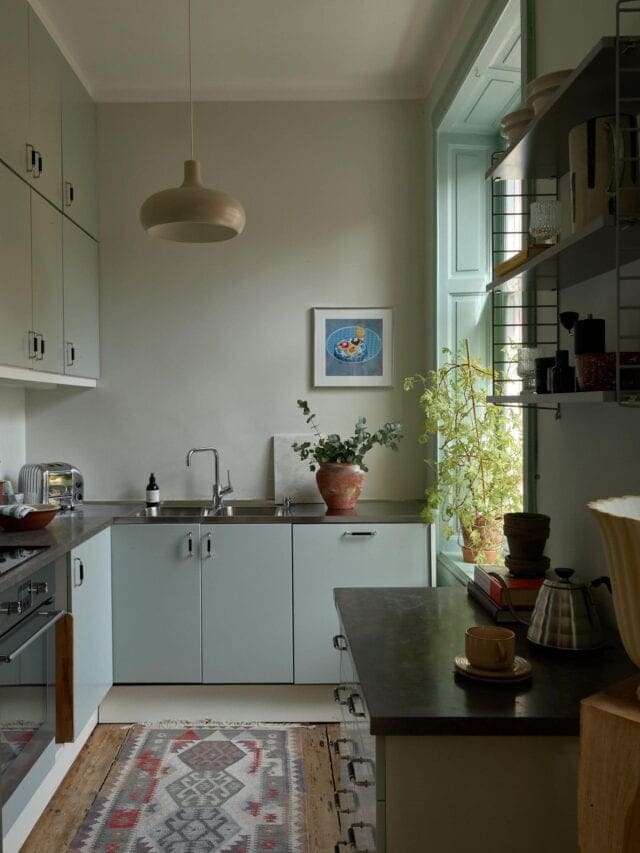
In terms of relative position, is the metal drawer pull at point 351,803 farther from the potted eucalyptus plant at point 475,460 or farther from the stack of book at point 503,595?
the potted eucalyptus plant at point 475,460

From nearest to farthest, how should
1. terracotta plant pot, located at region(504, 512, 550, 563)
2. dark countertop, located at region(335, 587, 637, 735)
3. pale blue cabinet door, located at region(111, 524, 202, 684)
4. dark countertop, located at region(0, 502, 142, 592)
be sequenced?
dark countertop, located at region(335, 587, 637, 735) < terracotta plant pot, located at region(504, 512, 550, 563) < dark countertop, located at region(0, 502, 142, 592) < pale blue cabinet door, located at region(111, 524, 202, 684)

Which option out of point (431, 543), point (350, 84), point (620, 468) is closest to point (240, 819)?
point (431, 543)

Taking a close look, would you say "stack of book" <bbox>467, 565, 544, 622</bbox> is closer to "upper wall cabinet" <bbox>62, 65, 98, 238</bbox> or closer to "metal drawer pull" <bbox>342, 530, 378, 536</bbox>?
"metal drawer pull" <bbox>342, 530, 378, 536</bbox>

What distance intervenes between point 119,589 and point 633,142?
8.56 feet

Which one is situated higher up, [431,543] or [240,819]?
[431,543]

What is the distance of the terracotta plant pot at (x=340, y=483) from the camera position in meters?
3.41

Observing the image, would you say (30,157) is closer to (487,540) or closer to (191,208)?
(191,208)

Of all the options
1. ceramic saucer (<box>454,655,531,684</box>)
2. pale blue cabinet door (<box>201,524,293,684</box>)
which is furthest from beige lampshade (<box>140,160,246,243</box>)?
ceramic saucer (<box>454,655,531,684</box>)

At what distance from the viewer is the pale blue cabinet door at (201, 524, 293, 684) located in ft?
10.5

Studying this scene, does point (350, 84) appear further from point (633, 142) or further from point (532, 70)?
point (633, 142)

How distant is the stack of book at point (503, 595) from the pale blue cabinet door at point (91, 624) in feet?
4.86

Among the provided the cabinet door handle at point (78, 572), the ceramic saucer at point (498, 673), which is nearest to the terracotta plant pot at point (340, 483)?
the cabinet door handle at point (78, 572)

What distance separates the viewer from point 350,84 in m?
3.71

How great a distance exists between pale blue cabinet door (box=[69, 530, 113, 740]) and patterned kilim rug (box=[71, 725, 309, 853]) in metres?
0.27
